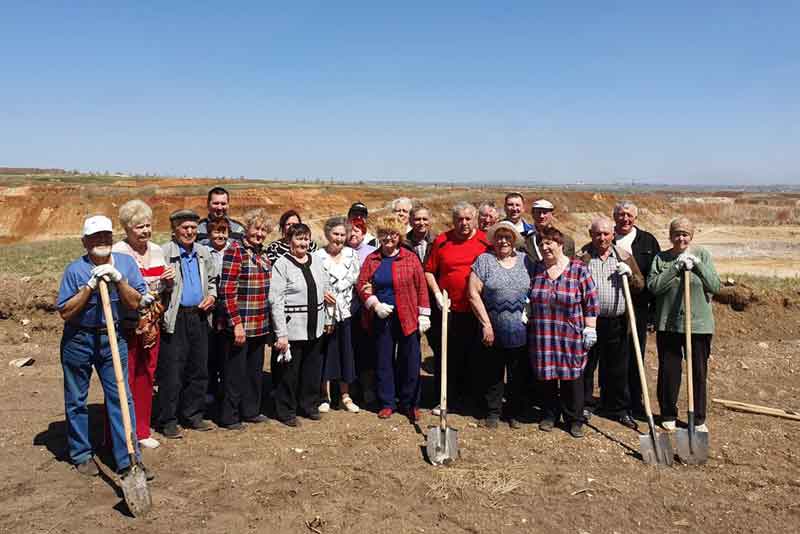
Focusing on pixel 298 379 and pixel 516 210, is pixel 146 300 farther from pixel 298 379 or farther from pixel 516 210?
pixel 516 210

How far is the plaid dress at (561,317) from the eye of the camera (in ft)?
17.5

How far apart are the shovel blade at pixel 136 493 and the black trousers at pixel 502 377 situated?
3.23m

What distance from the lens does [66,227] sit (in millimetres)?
32938

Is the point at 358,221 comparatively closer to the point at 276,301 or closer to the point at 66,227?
the point at 276,301

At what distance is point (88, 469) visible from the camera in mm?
4777

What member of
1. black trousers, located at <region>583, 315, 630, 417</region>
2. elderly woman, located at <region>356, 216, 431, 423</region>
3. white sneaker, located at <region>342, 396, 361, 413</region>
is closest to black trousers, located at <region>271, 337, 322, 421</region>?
white sneaker, located at <region>342, 396, 361, 413</region>

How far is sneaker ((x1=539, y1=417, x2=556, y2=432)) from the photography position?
577 cm

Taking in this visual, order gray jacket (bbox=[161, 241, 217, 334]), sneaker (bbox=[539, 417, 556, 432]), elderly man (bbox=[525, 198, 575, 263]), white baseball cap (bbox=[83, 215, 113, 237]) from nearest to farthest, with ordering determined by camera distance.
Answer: white baseball cap (bbox=[83, 215, 113, 237])
gray jacket (bbox=[161, 241, 217, 334])
sneaker (bbox=[539, 417, 556, 432])
elderly man (bbox=[525, 198, 575, 263])

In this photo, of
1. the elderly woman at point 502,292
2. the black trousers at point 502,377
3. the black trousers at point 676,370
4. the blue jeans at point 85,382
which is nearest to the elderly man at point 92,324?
the blue jeans at point 85,382

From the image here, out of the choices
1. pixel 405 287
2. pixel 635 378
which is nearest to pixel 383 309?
pixel 405 287

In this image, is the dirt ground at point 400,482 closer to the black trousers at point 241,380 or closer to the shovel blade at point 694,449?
the shovel blade at point 694,449

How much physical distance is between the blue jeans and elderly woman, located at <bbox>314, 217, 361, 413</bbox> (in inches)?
78.1

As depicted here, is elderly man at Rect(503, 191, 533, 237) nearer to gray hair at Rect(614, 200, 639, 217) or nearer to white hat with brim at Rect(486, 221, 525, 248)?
white hat with brim at Rect(486, 221, 525, 248)

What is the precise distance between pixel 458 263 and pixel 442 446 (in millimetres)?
1781
